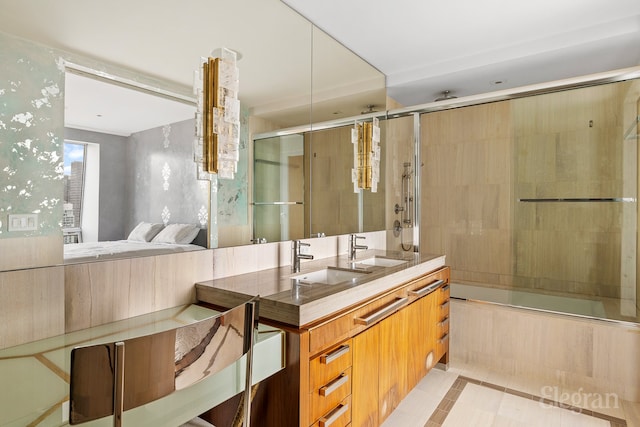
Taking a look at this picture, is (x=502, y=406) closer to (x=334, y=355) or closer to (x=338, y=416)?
(x=338, y=416)

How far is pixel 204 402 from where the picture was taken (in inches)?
33.9

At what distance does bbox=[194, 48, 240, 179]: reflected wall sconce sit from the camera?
1.49m

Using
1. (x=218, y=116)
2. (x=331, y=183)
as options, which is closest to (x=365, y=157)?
(x=331, y=183)

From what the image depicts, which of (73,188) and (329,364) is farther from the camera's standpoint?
(329,364)

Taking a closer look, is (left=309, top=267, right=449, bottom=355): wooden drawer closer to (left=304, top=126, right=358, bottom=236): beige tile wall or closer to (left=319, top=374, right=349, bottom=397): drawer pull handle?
(left=319, top=374, right=349, bottom=397): drawer pull handle

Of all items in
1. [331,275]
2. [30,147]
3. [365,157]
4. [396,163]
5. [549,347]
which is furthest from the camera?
[396,163]

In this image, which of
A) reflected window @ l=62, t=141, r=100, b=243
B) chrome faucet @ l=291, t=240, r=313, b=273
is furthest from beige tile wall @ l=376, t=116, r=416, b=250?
reflected window @ l=62, t=141, r=100, b=243

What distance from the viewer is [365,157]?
2.66 metres

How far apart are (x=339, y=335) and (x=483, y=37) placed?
2.27 metres

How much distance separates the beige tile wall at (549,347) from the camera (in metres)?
2.19

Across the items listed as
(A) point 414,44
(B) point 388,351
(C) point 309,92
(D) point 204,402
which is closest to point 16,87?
(D) point 204,402

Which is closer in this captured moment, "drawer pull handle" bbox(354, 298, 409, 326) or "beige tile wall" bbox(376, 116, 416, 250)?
"drawer pull handle" bbox(354, 298, 409, 326)

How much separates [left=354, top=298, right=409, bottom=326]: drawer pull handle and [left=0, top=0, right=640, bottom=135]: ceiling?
3.73 feet

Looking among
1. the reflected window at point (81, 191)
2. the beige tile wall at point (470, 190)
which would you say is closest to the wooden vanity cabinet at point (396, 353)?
the reflected window at point (81, 191)
